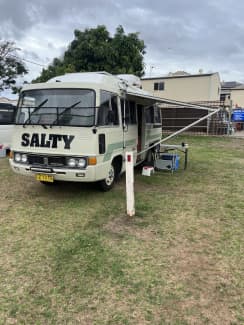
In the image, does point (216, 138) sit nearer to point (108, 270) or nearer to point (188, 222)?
point (188, 222)

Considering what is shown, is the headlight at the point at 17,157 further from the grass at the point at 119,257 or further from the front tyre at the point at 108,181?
the front tyre at the point at 108,181

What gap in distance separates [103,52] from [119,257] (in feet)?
48.1

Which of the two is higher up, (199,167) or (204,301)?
(199,167)

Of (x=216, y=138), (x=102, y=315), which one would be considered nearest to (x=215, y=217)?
(x=102, y=315)

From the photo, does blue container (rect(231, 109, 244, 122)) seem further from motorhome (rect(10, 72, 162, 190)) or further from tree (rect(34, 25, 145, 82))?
motorhome (rect(10, 72, 162, 190))

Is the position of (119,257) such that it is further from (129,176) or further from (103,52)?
(103,52)

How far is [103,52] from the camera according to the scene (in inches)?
622

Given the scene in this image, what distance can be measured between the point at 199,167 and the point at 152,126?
1992 millimetres

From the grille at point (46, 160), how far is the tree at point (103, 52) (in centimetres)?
1196

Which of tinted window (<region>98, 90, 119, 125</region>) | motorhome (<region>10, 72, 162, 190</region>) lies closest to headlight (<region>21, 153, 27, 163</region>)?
motorhome (<region>10, 72, 162, 190</region>)

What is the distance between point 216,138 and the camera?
653 inches

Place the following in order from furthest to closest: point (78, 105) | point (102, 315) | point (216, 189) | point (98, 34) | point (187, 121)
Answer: point (187, 121), point (98, 34), point (216, 189), point (78, 105), point (102, 315)

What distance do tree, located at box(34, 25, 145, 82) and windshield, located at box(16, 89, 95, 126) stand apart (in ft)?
37.4

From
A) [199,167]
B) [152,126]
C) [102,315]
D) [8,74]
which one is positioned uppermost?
[8,74]
